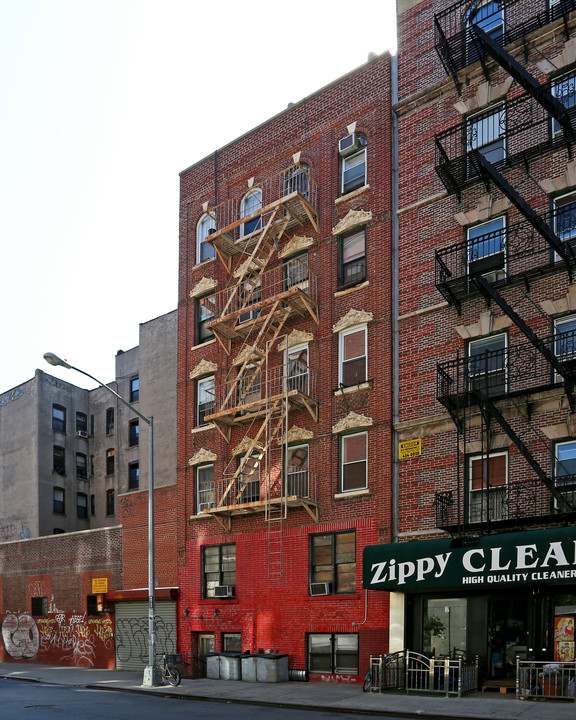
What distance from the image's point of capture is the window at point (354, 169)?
27.5 meters

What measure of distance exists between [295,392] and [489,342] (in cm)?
652

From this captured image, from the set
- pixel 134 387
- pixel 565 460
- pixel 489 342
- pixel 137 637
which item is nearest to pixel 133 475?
pixel 134 387

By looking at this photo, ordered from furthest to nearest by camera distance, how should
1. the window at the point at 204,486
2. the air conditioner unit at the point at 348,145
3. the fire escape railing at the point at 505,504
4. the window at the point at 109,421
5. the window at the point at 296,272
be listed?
the window at the point at 109,421 → the window at the point at 204,486 → the window at the point at 296,272 → the air conditioner unit at the point at 348,145 → the fire escape railing at the point at 505,504

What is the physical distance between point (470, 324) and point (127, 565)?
63.4 feet

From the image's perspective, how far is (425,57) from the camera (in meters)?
26.4

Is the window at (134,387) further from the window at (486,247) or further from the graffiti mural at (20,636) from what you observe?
the window at (486,247)

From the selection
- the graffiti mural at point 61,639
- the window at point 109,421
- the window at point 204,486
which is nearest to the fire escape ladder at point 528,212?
the window at point 204,486

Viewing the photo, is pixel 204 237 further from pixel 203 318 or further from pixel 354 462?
pixel 354 462

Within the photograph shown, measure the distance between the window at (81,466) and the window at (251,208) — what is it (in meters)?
27.6

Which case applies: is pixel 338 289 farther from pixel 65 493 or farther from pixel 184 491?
pixel 65 493

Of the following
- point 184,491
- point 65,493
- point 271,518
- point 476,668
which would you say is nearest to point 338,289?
point 271,518

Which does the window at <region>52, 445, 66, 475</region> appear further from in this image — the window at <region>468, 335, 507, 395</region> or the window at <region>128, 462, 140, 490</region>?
the window at <region>468, 335, 507, 395</region>

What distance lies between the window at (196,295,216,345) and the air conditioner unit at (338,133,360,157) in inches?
293

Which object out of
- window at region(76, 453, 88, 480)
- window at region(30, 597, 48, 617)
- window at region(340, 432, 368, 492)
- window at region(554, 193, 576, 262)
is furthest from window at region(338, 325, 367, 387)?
window at region(76, 453, 88, 480)
